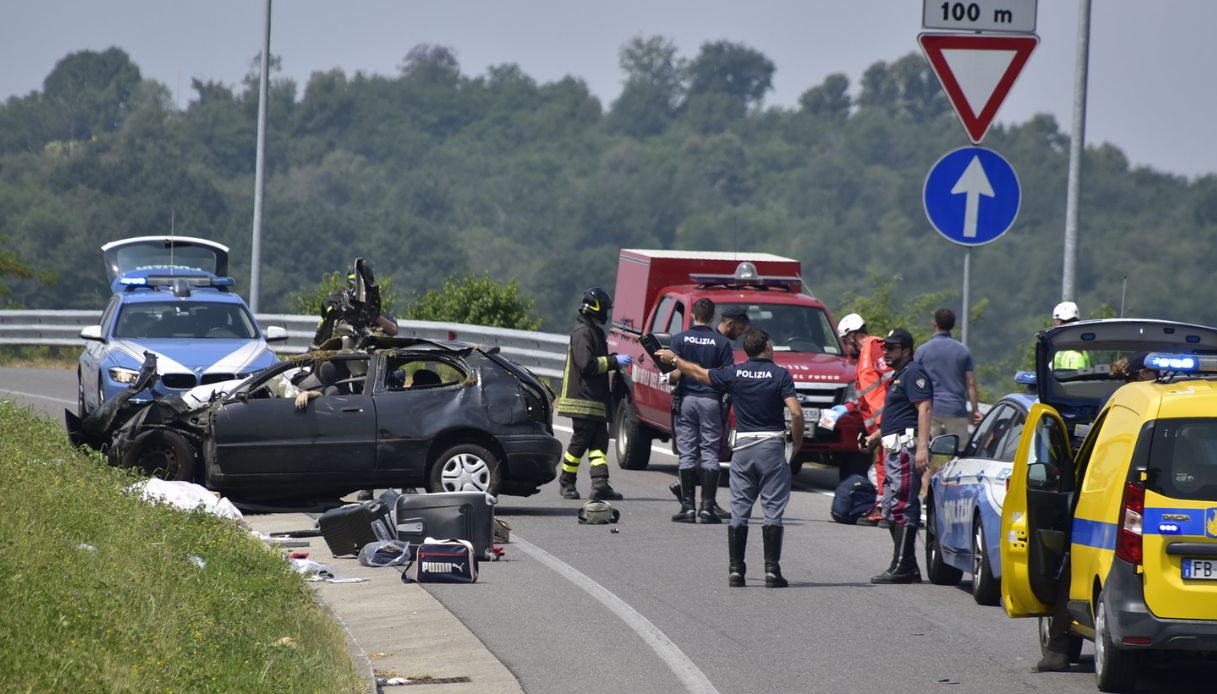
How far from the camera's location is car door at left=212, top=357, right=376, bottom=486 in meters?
15.4

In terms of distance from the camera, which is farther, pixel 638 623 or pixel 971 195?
pixel 971 195

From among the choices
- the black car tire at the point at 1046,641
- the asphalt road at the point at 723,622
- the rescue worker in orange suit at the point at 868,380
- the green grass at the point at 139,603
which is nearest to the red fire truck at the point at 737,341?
the rescue worker in orange suit at the point at 868,380

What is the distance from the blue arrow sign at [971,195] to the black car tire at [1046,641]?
3611mm

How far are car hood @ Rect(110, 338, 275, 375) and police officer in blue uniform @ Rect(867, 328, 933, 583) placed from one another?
8419 mm

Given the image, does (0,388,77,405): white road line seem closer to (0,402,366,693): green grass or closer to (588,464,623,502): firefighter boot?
(588,464,623,502): firefighter boot

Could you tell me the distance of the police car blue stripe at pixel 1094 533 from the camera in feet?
29.1

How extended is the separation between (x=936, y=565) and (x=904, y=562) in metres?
0.27

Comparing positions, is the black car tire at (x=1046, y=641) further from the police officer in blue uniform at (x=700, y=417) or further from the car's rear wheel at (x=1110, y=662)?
the police officer in blue uniform at (x=700, y=417)

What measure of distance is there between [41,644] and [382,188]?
116284 mm

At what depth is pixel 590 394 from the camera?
54.4 ft

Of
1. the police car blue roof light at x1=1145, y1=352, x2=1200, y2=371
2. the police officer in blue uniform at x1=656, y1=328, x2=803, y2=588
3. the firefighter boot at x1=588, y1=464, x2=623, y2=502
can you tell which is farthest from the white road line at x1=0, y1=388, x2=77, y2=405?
the police car blue roof light at x1=1145, y1=352, x2=1200, y2=371

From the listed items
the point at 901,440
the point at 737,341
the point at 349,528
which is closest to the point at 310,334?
the point at 737,341

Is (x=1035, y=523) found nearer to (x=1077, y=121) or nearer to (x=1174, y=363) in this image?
(x=1174, y=363)

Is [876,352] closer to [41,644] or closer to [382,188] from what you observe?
[41,644]
